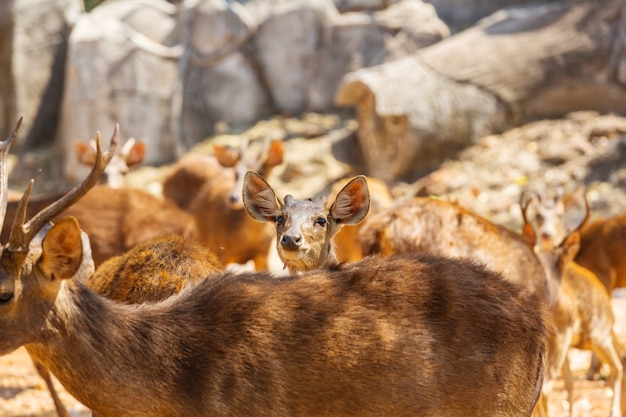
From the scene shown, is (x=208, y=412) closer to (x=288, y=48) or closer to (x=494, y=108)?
(x=494, y=108)

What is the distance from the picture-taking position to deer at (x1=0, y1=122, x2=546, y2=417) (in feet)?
11.6

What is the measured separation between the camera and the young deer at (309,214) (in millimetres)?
5641

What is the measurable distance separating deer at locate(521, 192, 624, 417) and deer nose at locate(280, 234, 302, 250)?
2407 millimetres

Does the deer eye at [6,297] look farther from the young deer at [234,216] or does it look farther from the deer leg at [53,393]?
the young deer at [234,216]

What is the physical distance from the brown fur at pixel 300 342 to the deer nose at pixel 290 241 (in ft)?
4.13

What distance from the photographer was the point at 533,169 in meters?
13.5

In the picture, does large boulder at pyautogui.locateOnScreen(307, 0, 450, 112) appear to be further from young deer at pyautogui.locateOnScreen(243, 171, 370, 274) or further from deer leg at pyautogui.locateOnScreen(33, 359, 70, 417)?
deer leg at pyautogui.locateOnScreen(33, 359, 70, 417)

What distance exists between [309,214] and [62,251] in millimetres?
2475

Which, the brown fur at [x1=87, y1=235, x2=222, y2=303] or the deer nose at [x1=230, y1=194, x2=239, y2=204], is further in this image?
the deer nose at [x1=230, y1=194, x2=239, y2=204]

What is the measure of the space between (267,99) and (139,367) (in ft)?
46.8

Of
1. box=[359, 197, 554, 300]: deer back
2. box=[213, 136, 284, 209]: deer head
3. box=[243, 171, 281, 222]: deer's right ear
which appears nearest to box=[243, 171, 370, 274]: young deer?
box=[243, 171, 281, 222]: deer's right ear

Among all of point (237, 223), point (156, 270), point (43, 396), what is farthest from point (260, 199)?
point (237, 223)

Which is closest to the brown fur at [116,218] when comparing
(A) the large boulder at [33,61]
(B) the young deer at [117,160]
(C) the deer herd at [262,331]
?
(B) the young deer at [117,160]

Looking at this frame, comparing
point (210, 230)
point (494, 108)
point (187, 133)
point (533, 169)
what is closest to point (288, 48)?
point (187, 133)
